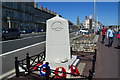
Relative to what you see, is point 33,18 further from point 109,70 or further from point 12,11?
point 109,70

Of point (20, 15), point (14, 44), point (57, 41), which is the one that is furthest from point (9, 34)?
point (20, 15)

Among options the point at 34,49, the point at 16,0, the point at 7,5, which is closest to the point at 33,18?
the point at 16,0

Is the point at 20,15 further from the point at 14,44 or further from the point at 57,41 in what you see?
the point at 57,41

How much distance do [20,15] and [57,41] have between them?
50.5m

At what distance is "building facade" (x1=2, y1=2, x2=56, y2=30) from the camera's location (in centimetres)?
4422

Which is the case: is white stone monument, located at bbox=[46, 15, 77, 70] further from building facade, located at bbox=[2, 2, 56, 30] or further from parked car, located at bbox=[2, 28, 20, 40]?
building facade, located at bbox=[2, 2, 56, 30]

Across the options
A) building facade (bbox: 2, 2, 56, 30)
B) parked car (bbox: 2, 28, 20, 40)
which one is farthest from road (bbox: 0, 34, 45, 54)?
building facade (bbox: 2, 2, 56, 30)

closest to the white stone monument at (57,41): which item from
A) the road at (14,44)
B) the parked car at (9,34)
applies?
the road at (14,44)

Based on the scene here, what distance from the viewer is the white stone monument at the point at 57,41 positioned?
20.3ft

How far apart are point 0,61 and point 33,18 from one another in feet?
200

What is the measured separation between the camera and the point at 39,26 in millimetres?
73875

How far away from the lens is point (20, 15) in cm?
5359

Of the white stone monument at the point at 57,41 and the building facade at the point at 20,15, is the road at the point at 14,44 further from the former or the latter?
the building facade at the point at 20,15

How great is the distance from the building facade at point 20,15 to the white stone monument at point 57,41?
1592 inches
